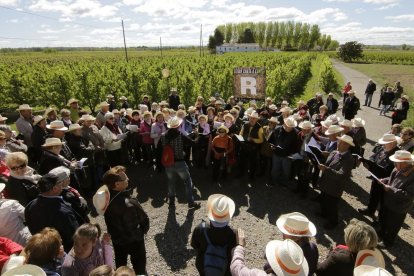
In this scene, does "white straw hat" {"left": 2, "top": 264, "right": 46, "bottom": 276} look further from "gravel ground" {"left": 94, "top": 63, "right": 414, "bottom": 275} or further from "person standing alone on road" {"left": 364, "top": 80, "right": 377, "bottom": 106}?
"person standing alone on road" {"left": 364, "top": 80, "right": 377, "bottom": 106}

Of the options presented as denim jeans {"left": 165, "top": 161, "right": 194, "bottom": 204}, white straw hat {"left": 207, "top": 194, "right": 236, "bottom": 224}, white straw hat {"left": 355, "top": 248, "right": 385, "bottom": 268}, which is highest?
white straw hat {"left": 207, "top": 194, "right": 236, "bottom": 224}

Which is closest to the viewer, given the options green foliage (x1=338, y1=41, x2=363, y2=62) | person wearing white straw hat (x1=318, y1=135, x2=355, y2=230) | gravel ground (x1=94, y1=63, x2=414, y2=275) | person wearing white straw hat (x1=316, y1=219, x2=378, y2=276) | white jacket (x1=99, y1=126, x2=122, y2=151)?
person wearing white straw hat (x1=316, y1=219, x2=378, y2=276)

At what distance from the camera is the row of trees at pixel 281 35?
11794cm

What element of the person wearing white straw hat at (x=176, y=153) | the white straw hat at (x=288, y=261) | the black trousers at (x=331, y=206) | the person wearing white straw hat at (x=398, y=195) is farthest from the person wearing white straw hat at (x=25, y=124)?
the person wearing white straw hat at (x=398, y=195)

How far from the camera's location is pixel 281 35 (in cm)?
12400

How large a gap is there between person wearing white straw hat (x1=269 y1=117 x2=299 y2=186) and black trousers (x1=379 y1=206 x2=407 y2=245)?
7.79 feet

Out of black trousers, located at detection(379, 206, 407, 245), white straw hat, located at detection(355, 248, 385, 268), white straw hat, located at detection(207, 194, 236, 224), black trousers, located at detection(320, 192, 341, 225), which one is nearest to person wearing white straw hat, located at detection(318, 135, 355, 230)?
black trousers, located at detection(320, 192, 341, 225)

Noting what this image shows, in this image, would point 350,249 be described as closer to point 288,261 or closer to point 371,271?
point 371,271

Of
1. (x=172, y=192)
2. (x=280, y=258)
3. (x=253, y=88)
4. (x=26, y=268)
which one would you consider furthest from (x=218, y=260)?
(x=253, y=88)

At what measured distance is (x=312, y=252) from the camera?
3035 mm

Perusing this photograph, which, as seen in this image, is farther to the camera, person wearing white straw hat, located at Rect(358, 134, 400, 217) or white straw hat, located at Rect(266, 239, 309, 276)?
person wearing white straw hat, located at Rect(358, 134, 400, 217)

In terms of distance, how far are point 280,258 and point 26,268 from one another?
2.09 metres

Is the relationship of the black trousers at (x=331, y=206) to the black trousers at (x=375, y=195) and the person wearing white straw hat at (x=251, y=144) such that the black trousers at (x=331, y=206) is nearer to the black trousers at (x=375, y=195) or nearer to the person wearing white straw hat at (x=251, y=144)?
the black trousers at (x=375, y=195)

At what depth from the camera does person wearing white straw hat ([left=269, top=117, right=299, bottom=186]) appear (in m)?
6.88
